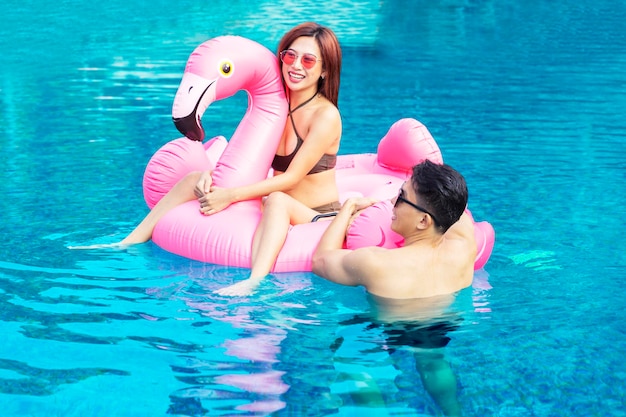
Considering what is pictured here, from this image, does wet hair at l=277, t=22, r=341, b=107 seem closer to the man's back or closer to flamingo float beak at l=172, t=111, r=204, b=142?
flamingo float beak at l=172, t=111, r=204, b=142

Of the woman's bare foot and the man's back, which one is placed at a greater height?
the man's back

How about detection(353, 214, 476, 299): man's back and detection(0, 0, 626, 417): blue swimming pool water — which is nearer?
detection(0, 0, 626, 417): blue swimming pool water

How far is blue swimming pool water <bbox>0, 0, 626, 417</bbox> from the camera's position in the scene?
3.23 m

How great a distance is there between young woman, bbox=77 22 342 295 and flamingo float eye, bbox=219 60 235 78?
262mm

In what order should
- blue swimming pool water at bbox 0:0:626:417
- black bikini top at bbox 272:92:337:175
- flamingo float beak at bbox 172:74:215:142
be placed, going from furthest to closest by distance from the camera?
black bikini top at bbox 272:92:337:175 → flamingo float beak at bbox 172:74:215:142 → blue swimming pool water at bbox 0:0:626:417

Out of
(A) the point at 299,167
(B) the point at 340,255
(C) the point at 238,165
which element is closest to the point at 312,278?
(B) the point at 340,255

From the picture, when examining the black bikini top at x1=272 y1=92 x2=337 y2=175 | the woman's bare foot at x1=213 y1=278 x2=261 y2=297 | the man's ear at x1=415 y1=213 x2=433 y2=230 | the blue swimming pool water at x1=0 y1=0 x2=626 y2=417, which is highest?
the black bikini top at x1=272 y1=92 x2=337 y2=175

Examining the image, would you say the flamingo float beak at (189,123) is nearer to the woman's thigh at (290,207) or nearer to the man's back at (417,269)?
the woman's thigh at (290,207)

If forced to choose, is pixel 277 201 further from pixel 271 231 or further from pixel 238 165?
pixel 238 165

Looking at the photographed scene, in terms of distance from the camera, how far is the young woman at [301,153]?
4418 mm

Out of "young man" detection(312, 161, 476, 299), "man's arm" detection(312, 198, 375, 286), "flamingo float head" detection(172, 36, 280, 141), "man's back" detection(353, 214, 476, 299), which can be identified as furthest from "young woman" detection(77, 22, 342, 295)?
"man's back" detection(353, 214, 476, 299)

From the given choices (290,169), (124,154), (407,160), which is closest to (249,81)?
(290,169)

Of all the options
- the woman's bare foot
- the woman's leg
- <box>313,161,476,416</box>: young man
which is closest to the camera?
<box>313,161,476,416</box>: young man

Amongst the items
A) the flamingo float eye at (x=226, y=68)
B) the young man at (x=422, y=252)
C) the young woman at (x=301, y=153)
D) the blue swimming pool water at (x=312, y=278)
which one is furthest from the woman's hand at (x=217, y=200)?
the young man at (x=422, y=252)
